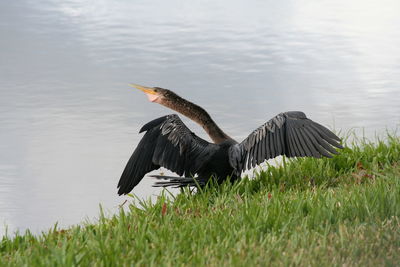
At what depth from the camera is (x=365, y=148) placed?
23.9 ft

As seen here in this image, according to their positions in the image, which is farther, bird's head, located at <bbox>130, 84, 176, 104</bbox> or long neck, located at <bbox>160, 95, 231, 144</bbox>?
bird's head, located at <bbox>130, 84, 176, 104</bbox>

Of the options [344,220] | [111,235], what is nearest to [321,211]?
[344,220]

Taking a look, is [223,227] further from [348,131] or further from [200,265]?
[348,131]

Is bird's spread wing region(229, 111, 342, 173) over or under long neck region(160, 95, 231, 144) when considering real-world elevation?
under

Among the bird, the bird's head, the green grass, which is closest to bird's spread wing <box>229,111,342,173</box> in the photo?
the bird

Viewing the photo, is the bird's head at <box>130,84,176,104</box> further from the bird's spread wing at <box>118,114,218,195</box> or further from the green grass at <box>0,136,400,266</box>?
the green grass at <box>0,136,400,266</box>

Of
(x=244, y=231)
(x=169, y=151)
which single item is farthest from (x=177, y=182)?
(x=244, y=231)

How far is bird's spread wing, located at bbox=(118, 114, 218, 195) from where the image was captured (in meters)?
6.06

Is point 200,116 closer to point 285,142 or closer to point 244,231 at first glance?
point 285,142

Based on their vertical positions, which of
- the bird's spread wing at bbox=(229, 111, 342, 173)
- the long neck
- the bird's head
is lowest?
the bird's spread wing at bbox=(229, 111, 342, 173)

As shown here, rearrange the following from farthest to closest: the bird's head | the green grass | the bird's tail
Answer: the bird's head, the bird's tail, the green grass

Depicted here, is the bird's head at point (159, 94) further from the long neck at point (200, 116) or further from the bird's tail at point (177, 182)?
the bird's tail at point (177, 182)

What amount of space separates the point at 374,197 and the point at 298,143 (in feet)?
3.36

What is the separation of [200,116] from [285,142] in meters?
0.87
